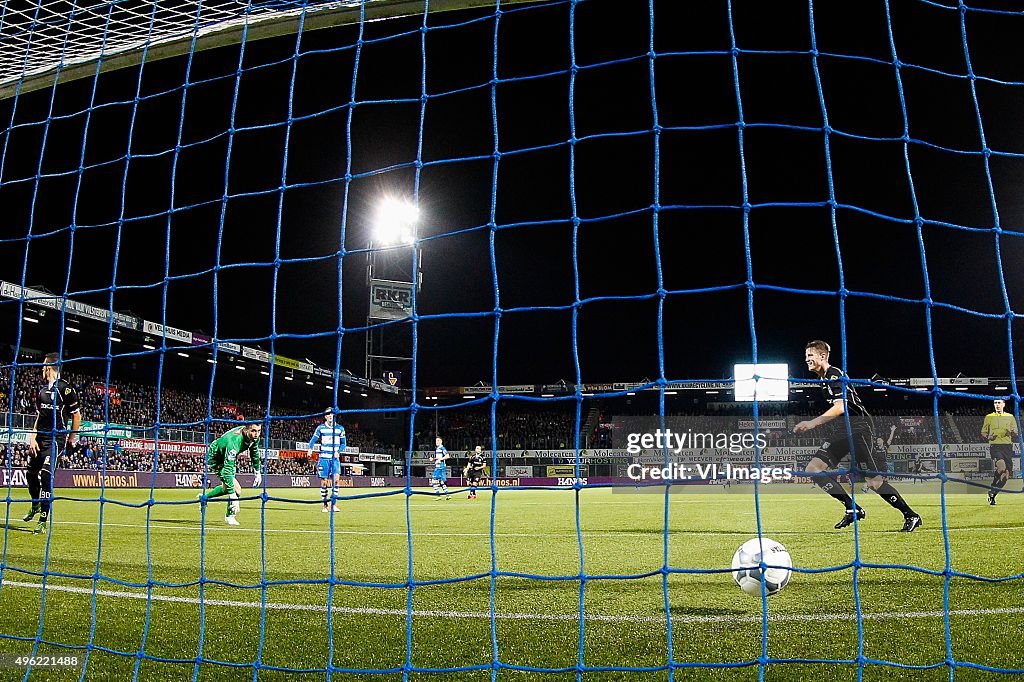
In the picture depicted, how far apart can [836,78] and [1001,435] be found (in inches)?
797

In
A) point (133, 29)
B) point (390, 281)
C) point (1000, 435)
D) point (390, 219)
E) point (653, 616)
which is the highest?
point (390, 219)

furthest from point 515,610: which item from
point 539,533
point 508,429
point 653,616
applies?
point 508,429

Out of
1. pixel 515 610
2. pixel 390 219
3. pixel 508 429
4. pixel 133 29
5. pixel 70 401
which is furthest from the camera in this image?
pixel 508 429

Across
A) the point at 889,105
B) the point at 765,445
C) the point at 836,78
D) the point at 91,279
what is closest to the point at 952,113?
the point at 889,105

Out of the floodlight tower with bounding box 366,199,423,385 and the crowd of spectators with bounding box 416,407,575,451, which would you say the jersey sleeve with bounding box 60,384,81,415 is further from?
the crowd of spectators with bounding box 416,407,575,451

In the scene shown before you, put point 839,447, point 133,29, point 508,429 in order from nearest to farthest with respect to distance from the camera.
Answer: point 133,29, point 839,447, point 508,429

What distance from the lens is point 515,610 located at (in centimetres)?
375

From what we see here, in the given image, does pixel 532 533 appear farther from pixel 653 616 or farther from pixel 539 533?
pixel 653 616

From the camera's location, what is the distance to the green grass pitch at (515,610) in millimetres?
2910

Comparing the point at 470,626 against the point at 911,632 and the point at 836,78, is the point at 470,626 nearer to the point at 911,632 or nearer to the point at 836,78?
the point at 911,632

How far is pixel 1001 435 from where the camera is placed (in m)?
11.3

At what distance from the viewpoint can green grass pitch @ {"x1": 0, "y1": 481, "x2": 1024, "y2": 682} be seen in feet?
9.55

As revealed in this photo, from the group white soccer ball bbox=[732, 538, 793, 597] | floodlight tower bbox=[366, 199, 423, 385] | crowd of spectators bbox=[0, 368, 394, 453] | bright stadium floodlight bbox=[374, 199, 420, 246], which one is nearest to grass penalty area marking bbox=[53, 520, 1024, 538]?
white soccer ball bbox=[732, 538, 793, 597]

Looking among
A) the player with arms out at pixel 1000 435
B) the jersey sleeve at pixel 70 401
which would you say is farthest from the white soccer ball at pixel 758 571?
Answer: the player with arms out at pixel 1000 435
